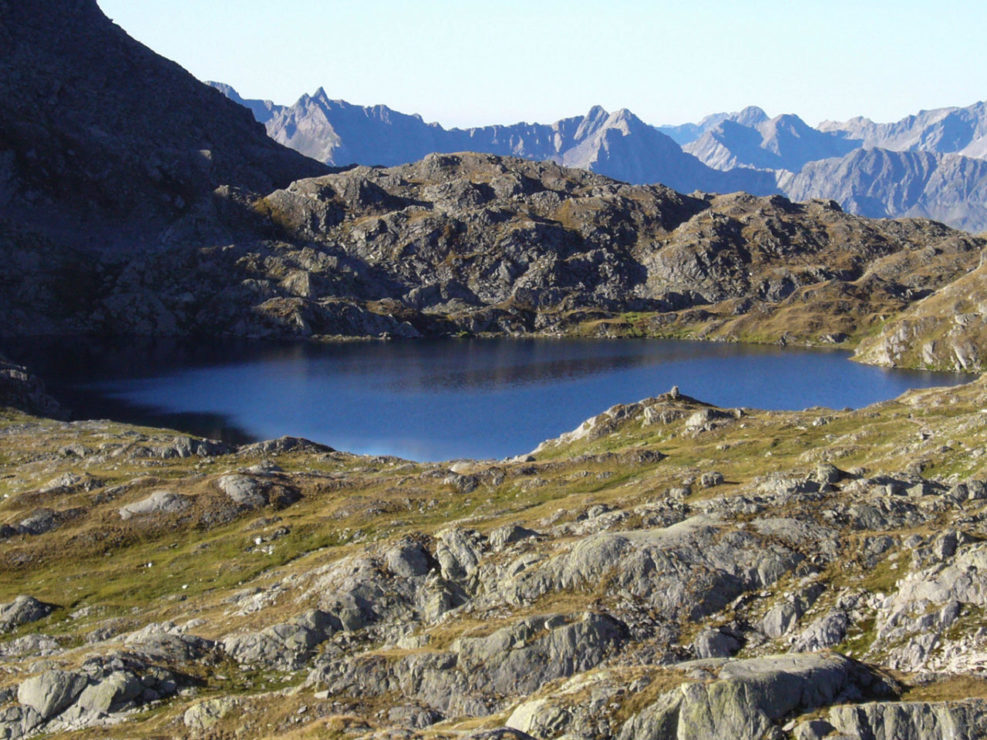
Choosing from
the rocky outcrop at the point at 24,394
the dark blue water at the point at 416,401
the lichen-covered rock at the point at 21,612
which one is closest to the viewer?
the lichen-covered rock at the point at 21,612

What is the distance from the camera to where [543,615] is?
33.5 m

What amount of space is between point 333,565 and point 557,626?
17538 mm

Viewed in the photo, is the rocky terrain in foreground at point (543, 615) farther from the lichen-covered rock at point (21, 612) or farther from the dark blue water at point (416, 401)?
the dark blue water at point (416, 401)

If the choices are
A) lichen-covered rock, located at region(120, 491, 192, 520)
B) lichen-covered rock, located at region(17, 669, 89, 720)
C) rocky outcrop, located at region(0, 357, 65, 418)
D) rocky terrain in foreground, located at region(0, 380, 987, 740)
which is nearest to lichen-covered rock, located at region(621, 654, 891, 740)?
rocky terrain in foreground, located at region(0, 380, 987, 740)

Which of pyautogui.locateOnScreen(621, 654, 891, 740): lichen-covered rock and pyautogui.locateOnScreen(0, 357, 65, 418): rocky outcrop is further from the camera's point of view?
pyautogui.locateOnScreen(0, 357, 65, 418): rocky outcrop

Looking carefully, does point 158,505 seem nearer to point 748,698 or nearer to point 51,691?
point 51,691

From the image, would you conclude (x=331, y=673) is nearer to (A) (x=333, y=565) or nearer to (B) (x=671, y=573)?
(A) (x=333, y=565)

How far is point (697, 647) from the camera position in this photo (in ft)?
105

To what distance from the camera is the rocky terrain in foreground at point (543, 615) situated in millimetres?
24562

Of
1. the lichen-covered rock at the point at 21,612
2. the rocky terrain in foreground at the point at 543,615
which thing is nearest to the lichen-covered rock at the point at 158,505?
the rocky terrain in foreground at the point at 543,615

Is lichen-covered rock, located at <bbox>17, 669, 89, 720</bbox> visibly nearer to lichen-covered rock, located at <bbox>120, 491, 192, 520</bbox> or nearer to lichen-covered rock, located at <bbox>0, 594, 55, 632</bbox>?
lichen-covered rock, located at <bbox>0, 594, 55, 632</bbox>

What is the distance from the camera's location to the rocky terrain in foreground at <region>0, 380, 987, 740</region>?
2456 centimetres

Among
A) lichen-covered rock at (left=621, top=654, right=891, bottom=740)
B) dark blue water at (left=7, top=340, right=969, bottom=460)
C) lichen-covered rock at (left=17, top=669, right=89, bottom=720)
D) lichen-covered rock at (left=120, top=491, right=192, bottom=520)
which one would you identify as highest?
lichen-covered rock at (left=621, top=654, right=891, bottom=740)

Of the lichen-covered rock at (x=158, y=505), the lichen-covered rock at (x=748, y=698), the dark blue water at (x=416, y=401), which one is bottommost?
the dark blue water at (x=416, y=401)
